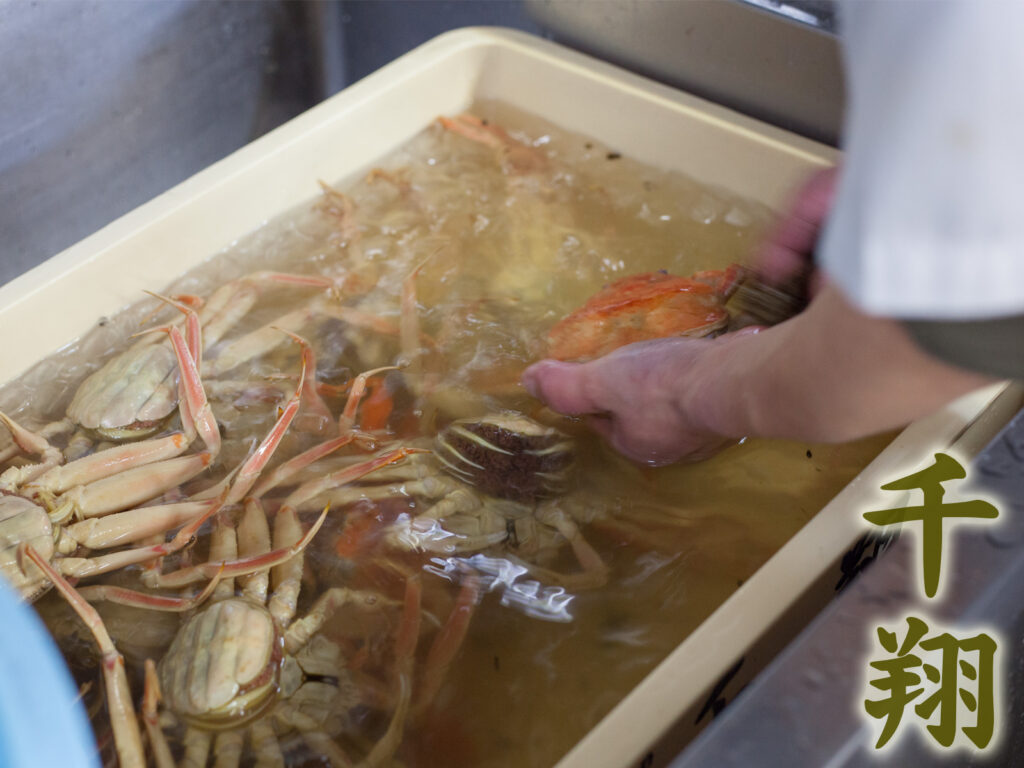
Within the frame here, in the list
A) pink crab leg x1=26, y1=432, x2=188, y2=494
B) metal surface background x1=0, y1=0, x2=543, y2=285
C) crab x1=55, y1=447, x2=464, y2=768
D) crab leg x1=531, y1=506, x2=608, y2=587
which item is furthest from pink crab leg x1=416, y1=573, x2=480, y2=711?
metal surface background x1=0, y1=0, x2=543, y2=285

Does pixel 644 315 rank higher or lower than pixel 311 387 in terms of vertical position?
higher

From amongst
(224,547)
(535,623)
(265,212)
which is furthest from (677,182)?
(224,547)

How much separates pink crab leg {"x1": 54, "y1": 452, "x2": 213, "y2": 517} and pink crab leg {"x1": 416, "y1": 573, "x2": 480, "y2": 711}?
0.41 m

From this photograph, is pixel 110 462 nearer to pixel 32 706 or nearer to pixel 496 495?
pixel 496 495

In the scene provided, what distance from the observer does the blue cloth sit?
23.1 inches

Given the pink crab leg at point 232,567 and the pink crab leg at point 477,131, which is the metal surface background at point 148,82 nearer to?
the pink crab leg at point 477,131

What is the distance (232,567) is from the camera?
3.58ft

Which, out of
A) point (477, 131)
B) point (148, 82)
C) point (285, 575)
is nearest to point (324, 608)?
point (285, 575)

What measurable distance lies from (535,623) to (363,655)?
21cm

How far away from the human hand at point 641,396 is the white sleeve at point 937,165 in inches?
18.8

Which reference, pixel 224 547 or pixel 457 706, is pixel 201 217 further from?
pixel 457 706

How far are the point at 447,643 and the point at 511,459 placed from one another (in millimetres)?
252

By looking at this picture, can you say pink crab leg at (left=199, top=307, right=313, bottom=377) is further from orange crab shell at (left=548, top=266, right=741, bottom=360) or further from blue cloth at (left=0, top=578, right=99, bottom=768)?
blue cloth at (left=0, top=578, right=99, bottom=768)

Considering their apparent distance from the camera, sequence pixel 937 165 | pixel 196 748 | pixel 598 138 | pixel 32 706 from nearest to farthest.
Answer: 1. pixel 937 165
2. pixel 32 706
3. pixel 196 748
4. pixel 598 138
